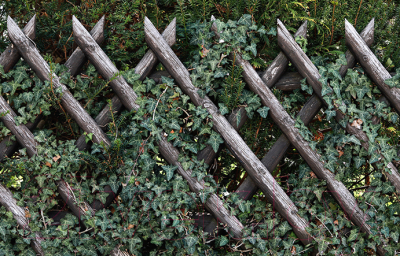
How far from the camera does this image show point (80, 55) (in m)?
2.17

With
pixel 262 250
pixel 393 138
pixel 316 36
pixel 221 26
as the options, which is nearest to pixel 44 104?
pixel 221 26

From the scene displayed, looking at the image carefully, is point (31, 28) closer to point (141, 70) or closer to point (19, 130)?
point (19, 130)

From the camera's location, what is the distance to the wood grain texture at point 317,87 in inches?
78.9

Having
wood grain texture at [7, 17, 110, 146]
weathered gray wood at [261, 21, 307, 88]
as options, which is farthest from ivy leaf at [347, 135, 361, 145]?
wood grain texture at [7, 17, 110, 146]

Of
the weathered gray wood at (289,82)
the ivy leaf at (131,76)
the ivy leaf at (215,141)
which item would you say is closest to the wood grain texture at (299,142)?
the weathered gray wood at (289,82)

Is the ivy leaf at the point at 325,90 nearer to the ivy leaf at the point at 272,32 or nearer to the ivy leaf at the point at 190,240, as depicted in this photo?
the ivy leaf at the point at 272,32

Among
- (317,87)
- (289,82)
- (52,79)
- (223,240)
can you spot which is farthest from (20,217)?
(317,87)

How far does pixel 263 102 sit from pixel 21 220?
1.83 meters

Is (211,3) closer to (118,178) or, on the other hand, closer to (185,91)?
(185,91)

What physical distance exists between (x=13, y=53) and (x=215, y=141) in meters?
1.52

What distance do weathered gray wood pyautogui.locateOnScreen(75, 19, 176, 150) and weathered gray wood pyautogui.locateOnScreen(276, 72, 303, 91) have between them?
2.46 feet

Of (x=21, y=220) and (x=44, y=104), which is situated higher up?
(x=44, y=104)

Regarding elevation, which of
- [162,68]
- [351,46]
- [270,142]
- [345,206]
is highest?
[351,46]

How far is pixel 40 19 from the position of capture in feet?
7.35
